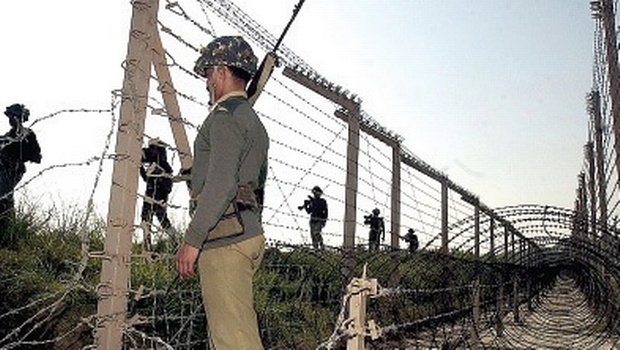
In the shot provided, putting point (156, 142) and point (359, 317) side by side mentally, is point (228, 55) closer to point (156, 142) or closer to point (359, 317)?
point (156, 142)

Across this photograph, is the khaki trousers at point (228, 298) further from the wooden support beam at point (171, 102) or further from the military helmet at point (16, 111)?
the military helmet at point (16, 111)

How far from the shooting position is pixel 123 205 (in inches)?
106

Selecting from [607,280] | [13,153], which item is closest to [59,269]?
[13,153]

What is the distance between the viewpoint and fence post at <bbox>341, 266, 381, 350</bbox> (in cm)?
310

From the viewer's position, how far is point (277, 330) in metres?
5.19

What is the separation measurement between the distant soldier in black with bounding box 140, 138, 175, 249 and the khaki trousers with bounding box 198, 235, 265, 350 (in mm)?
354

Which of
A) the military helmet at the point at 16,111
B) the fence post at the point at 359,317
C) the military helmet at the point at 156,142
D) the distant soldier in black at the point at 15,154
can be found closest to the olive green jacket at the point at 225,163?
the military helmet at the point at 156,142

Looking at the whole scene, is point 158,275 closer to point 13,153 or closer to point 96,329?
point 96,329

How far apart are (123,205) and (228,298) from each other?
0.53 metres

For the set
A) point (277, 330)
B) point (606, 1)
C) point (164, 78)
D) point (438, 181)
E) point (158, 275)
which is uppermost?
point (606, 1)

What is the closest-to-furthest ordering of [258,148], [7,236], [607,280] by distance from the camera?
[258,148]
[7,236]
[607,280]

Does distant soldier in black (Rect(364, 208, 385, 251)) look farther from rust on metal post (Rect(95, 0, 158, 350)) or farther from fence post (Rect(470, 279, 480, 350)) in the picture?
rust on metal post (Rect(95, 0, 158, 350))

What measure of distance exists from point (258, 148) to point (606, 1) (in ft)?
35.3

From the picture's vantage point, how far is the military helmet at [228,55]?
2.87 m
